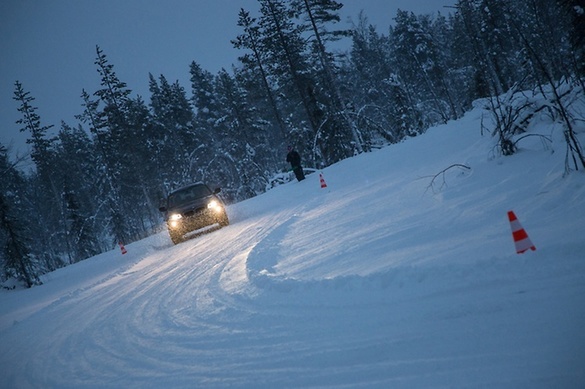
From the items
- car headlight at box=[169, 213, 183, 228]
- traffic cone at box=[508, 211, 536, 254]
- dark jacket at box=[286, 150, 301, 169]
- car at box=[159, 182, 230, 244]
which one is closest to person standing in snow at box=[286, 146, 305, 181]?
dark jacket at box=[286, 150, 301, 169]

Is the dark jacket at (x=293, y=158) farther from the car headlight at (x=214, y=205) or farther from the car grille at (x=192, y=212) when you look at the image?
the car grille at (x=192, y=212)

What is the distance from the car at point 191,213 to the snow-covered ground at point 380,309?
4.30 metres

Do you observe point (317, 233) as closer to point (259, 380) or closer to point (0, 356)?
point (259, 380)

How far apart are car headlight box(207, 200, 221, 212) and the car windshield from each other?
66 centimetres

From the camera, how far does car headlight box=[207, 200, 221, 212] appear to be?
11.4 metres

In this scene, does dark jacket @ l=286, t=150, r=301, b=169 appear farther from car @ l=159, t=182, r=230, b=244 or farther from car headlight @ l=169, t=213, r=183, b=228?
car headlight @ l=169, t=213, r=183, b=228

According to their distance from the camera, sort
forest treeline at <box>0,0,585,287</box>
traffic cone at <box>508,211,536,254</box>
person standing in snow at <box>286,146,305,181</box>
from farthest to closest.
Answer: forest treeline at <box>0,0,585,287</box> < person standing in snow at <box>286,146,305,181</box> < traffic cone at <box>508,211,536,254</box>

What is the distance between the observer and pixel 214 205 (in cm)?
1149

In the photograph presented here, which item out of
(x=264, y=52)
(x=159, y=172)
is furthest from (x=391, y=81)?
(x=159, y=172)

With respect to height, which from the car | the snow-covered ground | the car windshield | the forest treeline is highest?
the forest treeline

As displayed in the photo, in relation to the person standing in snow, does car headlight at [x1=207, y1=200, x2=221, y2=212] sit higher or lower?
lower

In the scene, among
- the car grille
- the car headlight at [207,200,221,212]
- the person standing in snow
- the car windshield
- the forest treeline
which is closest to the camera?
the car grille

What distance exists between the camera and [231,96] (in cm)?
3200

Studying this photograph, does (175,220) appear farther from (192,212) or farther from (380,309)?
(380,309)
